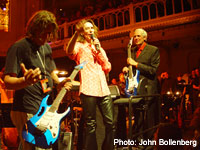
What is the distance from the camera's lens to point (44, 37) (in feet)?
6.30

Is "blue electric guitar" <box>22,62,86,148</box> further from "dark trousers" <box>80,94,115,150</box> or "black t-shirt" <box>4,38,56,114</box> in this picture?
"dark trousers" <box>80,94,115,150</box>

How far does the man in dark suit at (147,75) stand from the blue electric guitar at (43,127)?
1785 mm

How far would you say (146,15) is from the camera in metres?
10.6

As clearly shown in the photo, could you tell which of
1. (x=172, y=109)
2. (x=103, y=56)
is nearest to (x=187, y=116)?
(x=172, y=109)

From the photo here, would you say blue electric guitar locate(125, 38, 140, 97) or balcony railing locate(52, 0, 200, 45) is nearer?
blue electric guitar locate(125, 38, 140, 97)

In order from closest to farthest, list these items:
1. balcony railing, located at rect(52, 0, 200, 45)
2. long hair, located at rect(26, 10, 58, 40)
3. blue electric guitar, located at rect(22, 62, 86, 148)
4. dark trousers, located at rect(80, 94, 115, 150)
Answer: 1. blue electric guitar, located at rect(22, 62, 86, 148)
2. long hair, located at rect(26, 10, 58, 40)
3. dark trousers, located at rect(80, 94, 115, 150)
4. balcony railing, located at rect(52, 0, 200, 45)

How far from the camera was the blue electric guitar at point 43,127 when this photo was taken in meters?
1.68

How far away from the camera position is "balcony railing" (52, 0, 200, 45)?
9.22 m

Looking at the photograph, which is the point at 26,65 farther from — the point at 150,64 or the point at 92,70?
the point at 150,64

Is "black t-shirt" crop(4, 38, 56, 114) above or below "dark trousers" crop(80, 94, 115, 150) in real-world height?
above

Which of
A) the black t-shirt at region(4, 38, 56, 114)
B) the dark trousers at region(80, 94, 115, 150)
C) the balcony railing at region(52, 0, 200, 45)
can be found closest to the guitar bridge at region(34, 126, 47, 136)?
the black t-shirt at region(4, 38, 56, 114)

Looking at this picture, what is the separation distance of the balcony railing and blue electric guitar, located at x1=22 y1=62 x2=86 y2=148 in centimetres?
856

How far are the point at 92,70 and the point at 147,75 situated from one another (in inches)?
42.4

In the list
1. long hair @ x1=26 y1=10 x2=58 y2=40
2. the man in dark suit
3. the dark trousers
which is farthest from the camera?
the man in dark suit
